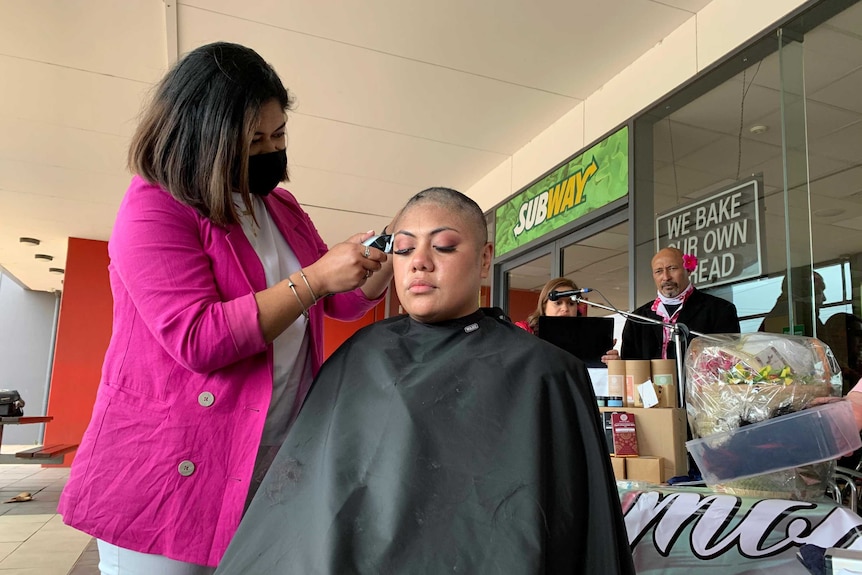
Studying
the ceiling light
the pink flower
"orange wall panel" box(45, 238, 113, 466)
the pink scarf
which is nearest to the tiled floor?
"orange wall panel" box(45, 238, 113, 466)

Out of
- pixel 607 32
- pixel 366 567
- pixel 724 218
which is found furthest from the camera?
pixel 607 32

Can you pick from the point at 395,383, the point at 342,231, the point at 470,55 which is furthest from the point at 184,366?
the point at 342,231

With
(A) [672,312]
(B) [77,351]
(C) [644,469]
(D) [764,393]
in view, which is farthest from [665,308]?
(B) [77,351]

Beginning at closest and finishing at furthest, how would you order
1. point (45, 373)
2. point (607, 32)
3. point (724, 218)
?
point (724, 218) < point (607, 32) < point (45, 373)

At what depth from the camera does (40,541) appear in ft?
13.0

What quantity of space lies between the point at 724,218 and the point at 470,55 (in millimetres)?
1716

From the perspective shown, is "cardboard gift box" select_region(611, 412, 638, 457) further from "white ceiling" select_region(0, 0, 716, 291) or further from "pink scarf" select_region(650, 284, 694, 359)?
"white ceiling" select_region(0, 0, 716, 291)

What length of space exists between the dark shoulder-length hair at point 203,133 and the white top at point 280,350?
9 cm

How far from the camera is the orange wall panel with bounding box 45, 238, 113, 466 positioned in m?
7.78

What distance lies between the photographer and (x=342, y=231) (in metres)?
7.86

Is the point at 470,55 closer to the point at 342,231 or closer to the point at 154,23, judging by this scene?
the point at 154,23

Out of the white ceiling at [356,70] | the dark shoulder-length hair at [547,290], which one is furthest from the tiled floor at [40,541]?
the white ceiling at [356,70]

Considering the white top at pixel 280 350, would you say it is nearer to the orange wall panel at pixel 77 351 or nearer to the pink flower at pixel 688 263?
the pink flower at pixel 688 263

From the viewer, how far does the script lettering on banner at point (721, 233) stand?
2967mm
